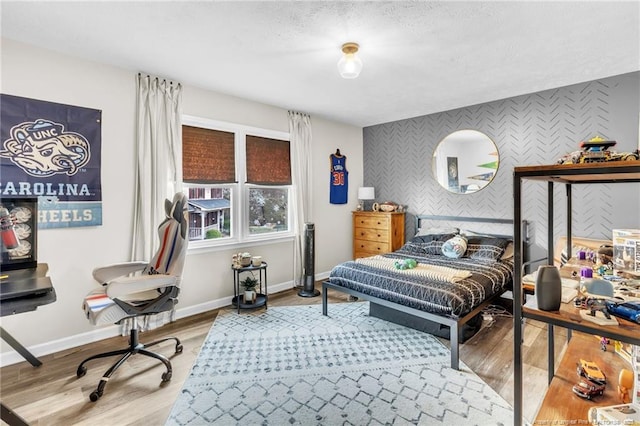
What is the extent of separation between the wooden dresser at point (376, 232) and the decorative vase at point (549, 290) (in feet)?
12.0

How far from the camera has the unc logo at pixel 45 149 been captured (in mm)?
2516

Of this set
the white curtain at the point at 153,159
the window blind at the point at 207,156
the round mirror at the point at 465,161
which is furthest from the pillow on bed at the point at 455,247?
the white curtain at the point at 153,159

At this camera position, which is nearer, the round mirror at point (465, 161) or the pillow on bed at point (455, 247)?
the pillow on bed at point (455, 247)

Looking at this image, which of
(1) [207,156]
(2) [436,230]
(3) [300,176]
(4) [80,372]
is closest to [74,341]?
(4) [80,372]

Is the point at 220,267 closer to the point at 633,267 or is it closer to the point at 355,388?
the point at 355,388

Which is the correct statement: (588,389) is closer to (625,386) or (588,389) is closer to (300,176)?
(625,386)

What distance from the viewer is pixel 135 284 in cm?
217

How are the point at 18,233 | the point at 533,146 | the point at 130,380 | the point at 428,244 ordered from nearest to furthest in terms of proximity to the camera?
the point at 18,233
the point at 130,380
the point at 533,146
the point at 428,244

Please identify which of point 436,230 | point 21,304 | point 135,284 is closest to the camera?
point 21,304

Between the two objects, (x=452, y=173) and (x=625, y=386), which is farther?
(x=452, y=173)

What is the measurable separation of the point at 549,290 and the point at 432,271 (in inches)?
83.5

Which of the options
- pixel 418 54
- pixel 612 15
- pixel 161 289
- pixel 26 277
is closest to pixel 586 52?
pixel 612 15

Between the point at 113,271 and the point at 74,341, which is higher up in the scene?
the point at 113,271

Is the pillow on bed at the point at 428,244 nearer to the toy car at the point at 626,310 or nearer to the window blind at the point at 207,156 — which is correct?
the window blind at the point at 207,156
